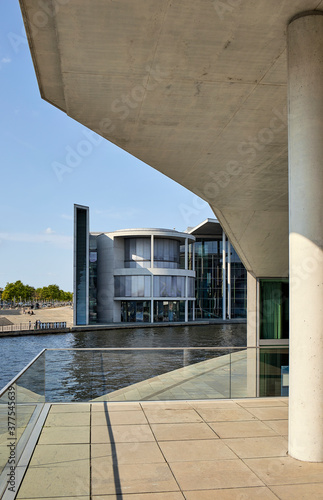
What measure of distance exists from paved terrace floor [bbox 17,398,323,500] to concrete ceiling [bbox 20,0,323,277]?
5025mm

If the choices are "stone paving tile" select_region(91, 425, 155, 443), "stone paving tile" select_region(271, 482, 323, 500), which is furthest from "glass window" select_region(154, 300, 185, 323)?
"stone paving tile" select_region(271, 482, 323, 500)

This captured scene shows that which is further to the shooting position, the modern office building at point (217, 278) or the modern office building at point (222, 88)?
the modern office building at point (217, 278)

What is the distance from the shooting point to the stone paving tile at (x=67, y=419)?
700cm

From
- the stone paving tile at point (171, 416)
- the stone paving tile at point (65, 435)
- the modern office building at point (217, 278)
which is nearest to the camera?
the stone paving tile at point (65, 435)

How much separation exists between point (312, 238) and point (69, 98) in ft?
15.5

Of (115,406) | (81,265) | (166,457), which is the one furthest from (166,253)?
(166,457)

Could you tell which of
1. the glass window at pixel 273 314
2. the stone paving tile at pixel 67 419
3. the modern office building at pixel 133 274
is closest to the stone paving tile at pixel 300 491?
the stone paving tile at pixel 67 419

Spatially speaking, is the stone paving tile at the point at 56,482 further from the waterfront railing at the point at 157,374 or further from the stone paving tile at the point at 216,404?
the stone paving tile at the point at 216,404

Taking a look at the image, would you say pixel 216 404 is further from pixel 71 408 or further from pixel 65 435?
pixel 65 435

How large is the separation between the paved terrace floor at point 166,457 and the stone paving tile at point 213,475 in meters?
0.01

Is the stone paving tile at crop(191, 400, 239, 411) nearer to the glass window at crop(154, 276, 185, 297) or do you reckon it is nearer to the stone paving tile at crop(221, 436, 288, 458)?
the stone paving tile at crop(221, 436, 288, 458)

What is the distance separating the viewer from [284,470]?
5.21 metres

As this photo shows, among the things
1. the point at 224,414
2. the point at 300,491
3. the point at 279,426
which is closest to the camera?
the point at 300,491

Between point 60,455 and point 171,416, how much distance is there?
7.54 feet
